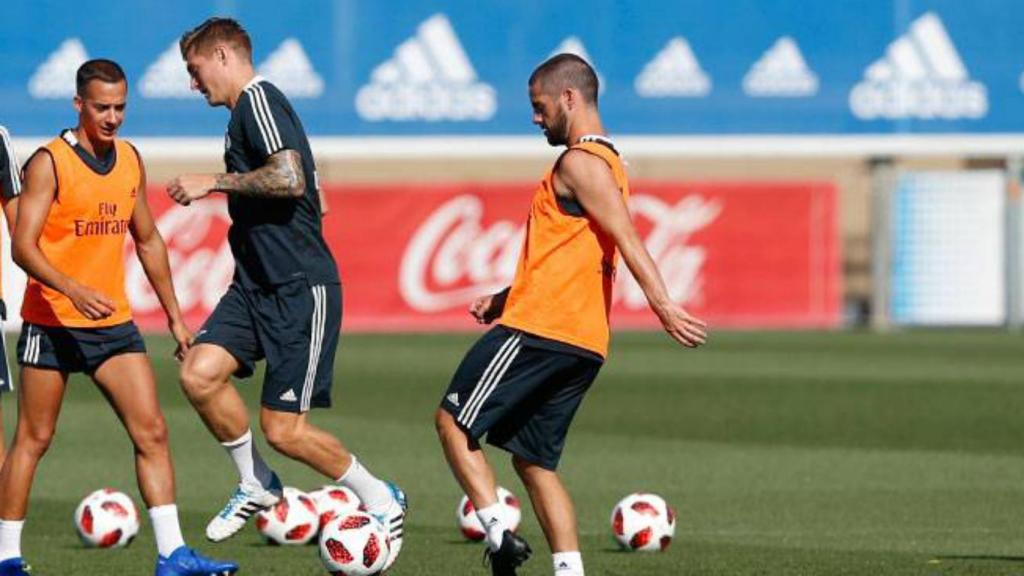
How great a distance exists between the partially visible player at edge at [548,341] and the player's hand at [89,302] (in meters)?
1.41

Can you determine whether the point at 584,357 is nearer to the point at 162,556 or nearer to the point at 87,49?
the point at 162,556

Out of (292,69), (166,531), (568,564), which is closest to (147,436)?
(166,531)

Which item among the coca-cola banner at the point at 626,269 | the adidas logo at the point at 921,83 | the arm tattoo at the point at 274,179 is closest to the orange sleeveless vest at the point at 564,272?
the arm tattoo at the point at 274,179

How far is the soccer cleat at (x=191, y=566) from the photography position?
9.67 meters

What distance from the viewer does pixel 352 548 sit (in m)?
9.68

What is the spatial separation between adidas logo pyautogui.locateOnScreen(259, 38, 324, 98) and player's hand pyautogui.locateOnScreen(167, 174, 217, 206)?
21.1 metres

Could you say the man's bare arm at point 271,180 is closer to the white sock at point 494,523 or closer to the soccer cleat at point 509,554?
the white sock at point 494,523

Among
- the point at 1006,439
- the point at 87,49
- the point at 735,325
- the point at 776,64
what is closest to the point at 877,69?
the point at 776,64

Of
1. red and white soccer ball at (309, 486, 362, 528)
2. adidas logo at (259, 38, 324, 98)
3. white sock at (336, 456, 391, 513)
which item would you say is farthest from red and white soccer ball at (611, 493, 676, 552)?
adidas logo at (259, 38, 324, 98)

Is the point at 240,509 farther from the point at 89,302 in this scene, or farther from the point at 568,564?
A: the point at 568,564

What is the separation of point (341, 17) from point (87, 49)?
3310 millimetres

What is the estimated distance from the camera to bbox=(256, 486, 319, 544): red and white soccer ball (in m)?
11.5

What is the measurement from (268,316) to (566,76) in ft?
6.55

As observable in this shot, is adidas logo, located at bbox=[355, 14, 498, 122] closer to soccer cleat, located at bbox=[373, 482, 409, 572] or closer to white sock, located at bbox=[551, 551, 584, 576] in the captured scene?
soccer cleat, located at bbox=[373, 482, 409, 572]
